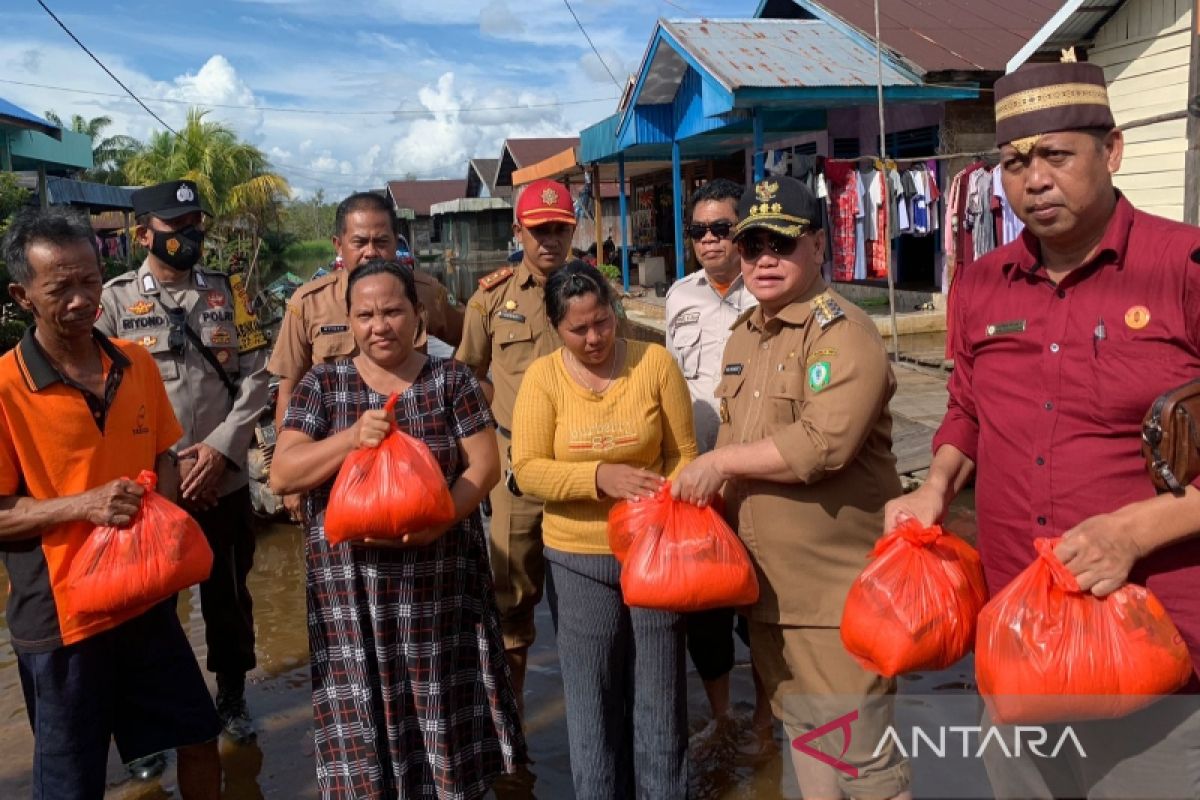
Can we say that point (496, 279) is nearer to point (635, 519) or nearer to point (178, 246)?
point (178, 246)

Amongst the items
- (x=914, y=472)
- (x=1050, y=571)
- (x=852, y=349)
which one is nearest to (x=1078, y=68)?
(x=852, y=349)

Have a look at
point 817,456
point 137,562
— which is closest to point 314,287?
point 137,562

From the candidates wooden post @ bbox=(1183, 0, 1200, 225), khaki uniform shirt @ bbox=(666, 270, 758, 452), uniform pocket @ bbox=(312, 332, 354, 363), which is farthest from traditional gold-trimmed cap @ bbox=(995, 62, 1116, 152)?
wooden post @ bbox=(1183, 0, 1200, 225)

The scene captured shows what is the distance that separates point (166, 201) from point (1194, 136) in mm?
4998

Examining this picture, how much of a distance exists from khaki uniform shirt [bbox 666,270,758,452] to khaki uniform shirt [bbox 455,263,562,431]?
0.52 m

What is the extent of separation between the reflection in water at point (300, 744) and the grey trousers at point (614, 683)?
0.57m

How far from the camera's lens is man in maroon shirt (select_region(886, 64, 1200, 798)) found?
1789mm

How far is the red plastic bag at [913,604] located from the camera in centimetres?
201

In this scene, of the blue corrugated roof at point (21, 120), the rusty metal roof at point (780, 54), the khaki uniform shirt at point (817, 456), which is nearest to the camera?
the khaki uniform shirt at point (817, 456)

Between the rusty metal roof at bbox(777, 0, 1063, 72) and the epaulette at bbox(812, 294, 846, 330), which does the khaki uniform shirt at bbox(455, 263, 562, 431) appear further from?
the rusty metal roof at bbox(777, 0, 1063, 72)

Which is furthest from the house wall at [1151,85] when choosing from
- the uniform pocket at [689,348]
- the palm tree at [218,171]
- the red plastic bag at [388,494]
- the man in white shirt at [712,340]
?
the palm tree at [218,171]

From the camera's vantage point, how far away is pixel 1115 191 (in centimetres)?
193

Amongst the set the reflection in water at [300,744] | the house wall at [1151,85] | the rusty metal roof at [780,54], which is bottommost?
the reflection in water at [300,744]

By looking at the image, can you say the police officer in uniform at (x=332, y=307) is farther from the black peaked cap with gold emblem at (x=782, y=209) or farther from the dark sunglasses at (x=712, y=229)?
the black peaked cap with gold emblem at (x=782, y=209)
